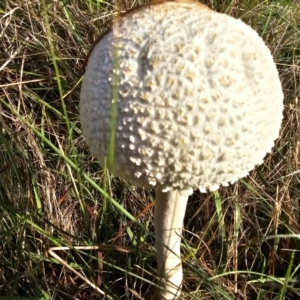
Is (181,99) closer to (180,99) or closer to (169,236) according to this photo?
(180,99)

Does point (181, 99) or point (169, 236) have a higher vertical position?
point (181, 99)

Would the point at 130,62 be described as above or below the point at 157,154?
above

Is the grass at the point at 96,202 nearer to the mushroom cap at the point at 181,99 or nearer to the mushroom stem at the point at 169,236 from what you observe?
the mushroom stem at the point at 169,236

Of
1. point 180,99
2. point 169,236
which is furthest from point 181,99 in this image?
point 169,236

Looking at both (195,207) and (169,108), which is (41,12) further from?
(169,108)

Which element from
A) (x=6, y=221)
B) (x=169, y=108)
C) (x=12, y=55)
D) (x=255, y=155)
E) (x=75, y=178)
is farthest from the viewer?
(x=12, y=55)

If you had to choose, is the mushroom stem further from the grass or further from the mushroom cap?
the mushroom cap

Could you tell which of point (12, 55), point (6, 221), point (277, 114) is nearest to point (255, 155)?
point (277, 114)

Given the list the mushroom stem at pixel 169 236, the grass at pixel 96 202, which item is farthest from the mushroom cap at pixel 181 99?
the grass at pixel 96 202
